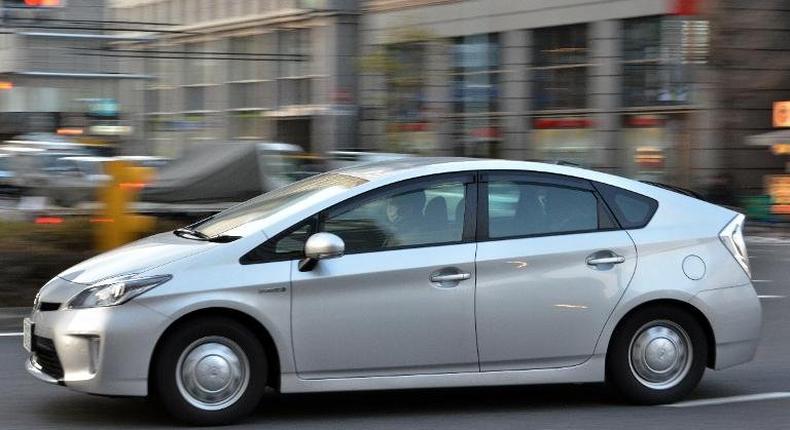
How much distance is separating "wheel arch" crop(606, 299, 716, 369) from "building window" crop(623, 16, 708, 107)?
23601mm

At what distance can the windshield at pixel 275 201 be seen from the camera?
6.73 metres

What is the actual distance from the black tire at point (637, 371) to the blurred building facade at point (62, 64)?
13.0 meters

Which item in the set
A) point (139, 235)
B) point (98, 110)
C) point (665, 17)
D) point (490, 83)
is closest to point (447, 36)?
point (490, 83)

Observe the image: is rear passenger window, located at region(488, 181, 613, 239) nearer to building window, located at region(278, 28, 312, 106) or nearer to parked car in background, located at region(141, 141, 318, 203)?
parked car in background, located at region(141, 141, 318, 203)

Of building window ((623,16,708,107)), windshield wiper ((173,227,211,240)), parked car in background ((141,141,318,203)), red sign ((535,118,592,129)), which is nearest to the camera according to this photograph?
windshield wiper ((173,227,211,240))

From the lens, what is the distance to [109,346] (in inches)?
239

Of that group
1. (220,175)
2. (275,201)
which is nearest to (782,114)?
(220,175)

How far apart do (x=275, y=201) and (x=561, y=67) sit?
28.8m

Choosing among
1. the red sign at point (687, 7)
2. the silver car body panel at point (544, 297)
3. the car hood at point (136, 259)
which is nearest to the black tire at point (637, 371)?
the silver car body panel at point (544, 297)

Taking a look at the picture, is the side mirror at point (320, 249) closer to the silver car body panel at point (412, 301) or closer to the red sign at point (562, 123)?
the silver car body panel at point (412, 301)

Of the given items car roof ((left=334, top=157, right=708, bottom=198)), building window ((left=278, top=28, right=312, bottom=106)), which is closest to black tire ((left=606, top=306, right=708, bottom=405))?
car roof ((left=334, top=157, right=708, bottom=198))

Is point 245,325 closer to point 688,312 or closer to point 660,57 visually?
point 688,312

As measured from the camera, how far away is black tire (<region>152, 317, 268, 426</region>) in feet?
20.2

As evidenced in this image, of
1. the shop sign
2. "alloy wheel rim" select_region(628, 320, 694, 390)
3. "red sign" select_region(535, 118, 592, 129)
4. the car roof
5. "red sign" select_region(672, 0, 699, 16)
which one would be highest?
"red sign" select_region(672, 0, 699, 16)
